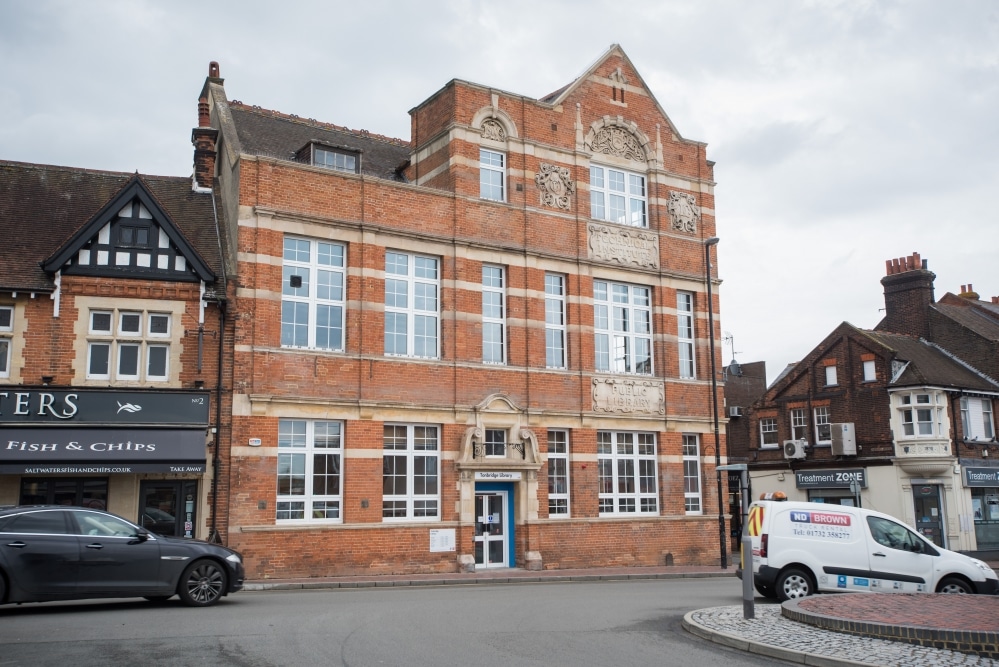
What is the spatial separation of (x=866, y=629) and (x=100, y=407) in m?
15.5

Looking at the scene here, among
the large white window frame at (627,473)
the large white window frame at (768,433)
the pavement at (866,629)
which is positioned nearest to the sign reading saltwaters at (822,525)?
the pavement at (866,629)

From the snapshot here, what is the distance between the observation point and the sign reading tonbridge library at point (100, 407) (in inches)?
770

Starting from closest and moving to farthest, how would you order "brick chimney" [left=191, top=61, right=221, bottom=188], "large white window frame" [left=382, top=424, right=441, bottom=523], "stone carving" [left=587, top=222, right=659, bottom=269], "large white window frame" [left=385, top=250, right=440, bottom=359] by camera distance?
"large white window frame" [left=382, top=424, right=441, bottom=523] → "large white window frame" [left=385, top=250, right=440, bottom=359] → "brick chimney" [left=191, top=61, right=221, bottom=188] → "stone carving" [left=587, top=222, right=659, bottom=269]

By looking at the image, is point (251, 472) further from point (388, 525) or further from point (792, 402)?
point (792, 402)

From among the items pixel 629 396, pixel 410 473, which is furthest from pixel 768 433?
pixel 410 473

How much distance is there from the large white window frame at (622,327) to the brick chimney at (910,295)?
1816cm

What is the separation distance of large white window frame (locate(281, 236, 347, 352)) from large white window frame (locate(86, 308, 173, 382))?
8.93ft

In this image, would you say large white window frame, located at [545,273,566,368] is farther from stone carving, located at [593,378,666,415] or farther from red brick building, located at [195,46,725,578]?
stone carving, located at [593,378,666,415]

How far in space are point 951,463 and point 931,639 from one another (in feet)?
91.6

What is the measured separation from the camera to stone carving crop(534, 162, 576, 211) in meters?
26.8

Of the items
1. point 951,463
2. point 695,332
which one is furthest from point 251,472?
point 951,463

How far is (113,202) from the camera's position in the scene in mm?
20875

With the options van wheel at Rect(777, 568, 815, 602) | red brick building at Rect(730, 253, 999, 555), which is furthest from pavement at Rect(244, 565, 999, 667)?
red brick building at Rect(730, 253, 999, 555)

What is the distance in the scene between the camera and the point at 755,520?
630 inches
